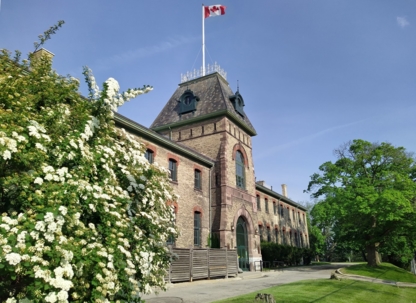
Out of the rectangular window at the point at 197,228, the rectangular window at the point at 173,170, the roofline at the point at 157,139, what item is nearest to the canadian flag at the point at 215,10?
the roofline at the point at 157,139

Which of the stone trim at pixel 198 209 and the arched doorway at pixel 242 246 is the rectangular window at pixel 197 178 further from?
the arched doorway at pixel 242 246

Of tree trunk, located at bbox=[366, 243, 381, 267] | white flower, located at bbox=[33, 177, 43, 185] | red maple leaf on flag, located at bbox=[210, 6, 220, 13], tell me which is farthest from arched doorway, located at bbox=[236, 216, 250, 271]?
white flower, located at bbox=[33, 177, 43, 185]

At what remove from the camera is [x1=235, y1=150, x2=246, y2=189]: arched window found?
26234 millimetres

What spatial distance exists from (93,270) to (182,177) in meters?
16.9

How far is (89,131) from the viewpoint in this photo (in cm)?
539

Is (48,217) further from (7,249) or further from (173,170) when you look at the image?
(173,170)

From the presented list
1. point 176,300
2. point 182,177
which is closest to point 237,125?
point 182,177

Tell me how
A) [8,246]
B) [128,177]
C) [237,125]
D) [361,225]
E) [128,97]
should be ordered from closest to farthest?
[8,246]
[128,177]
[128,97]
[361,225]
[237,125]

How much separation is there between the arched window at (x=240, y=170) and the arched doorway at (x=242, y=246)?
285 cm

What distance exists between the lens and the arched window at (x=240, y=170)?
26.2 meters

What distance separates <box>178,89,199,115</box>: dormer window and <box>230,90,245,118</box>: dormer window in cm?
322

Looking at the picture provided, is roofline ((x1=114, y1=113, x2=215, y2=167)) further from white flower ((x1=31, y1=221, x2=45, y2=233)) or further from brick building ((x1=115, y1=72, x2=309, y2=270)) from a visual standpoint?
white flower ((x1=31, y1=221, x2=45, y2=233))

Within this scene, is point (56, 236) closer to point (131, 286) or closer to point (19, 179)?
point (19, 179)

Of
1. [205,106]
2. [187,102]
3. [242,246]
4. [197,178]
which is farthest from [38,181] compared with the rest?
[187,102]
